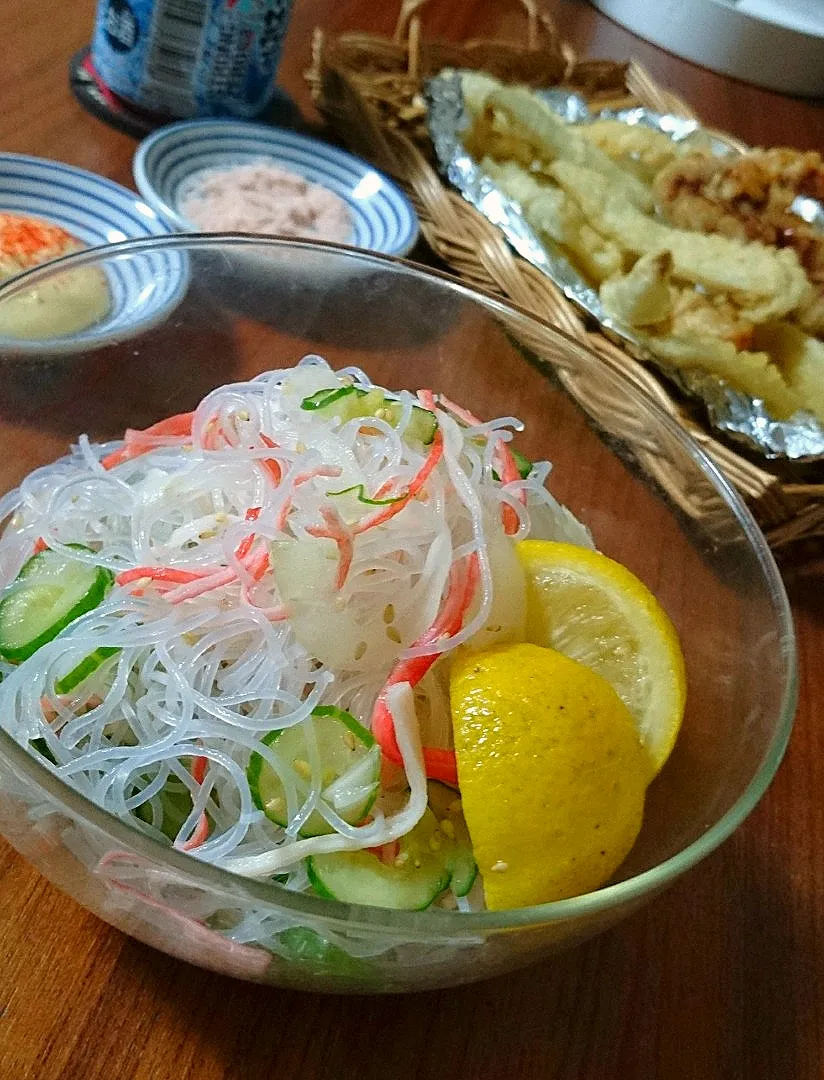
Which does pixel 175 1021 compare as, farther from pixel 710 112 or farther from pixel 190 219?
pixel 710 112

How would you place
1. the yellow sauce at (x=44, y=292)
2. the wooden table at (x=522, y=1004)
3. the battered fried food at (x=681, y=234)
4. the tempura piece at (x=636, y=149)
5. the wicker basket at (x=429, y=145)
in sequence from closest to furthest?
the wooden table at (x=522, y=1004) < the yellow sauce at (x=44, y=292) < the wicker basket at (x=429, y=145) < the battered fried food at (x=681, y=234) < the tempura piece at (x=636, y=149)

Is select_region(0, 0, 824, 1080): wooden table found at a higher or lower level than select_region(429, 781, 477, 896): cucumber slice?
lower

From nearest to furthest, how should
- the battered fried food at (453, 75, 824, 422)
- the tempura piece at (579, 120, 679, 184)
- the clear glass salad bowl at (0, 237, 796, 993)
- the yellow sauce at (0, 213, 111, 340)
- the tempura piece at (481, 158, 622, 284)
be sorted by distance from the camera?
the clear glass salad bowl at (0, 237, 796, 993) → the yellow sauce at (0, 213, 111, 340) → the battered fried food at (453, 75, 824, 422) → the tempura piece at (481, 158, 622, 284) → the tempura piece at (579, 120, 679, 184)

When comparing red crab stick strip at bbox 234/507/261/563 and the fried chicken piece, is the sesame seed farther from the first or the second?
the fried chicken piece

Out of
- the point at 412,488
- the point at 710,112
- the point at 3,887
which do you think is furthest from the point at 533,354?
the point at 710,112

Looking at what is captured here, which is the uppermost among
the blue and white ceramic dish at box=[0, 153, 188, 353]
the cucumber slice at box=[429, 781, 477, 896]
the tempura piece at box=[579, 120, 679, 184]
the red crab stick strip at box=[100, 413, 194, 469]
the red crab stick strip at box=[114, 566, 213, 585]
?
the tempura piece at box=[579, 120, 679, 184]

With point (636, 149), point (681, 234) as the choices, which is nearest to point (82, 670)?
point (681, 234)

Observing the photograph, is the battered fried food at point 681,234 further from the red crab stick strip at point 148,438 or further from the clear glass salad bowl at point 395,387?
the red crab stick strip at point 148,438

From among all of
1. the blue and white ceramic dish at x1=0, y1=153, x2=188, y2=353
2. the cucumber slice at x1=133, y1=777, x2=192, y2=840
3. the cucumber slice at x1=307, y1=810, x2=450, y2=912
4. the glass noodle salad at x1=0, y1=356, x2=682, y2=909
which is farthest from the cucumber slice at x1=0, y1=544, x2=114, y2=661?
the blue and white ceramic dish at x1=0, y1=153, x2=188, y2=353

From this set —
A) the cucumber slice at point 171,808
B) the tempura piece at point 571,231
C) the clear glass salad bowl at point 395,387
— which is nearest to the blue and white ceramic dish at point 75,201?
the clear glass salad bowl at point 395,387
